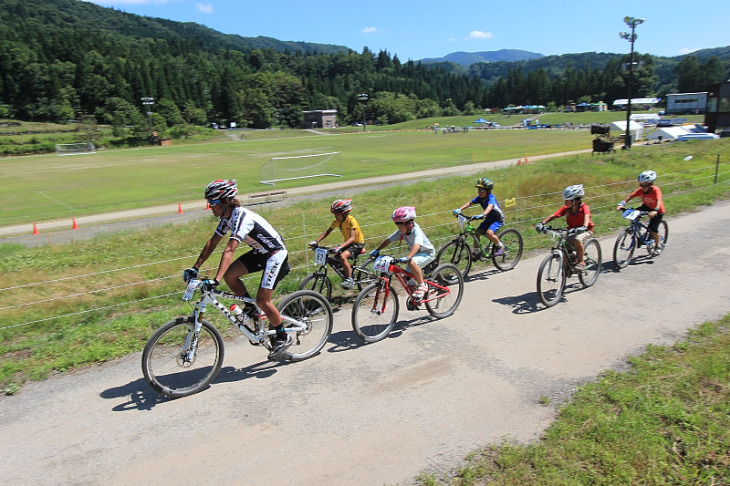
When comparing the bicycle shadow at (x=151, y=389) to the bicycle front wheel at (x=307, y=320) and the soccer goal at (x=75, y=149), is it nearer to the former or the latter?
the bicycle front wheel at (x=307, y=320)

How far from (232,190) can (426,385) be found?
3.35 meters

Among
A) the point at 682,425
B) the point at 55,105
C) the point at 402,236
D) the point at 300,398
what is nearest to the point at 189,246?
the point at 402,236

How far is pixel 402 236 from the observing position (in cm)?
812

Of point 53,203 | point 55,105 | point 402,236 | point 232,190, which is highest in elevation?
point 55,105

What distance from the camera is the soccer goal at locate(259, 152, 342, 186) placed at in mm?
38094

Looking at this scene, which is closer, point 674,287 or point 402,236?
point 402,236

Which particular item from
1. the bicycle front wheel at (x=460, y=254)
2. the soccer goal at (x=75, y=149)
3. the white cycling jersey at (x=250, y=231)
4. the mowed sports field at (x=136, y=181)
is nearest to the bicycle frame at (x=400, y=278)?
the white cycling jersey at (x=250, y=231)

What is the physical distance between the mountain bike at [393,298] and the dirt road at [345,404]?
0.21 metres

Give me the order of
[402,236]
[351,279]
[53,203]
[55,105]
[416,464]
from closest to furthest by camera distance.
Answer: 1. [416,464]
2. [402,236]
3. [351,279]
4. [53,203]
5. [55,105]

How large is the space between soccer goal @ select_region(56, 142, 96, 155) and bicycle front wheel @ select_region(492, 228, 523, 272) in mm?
93371

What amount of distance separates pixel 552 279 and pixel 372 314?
3.53m

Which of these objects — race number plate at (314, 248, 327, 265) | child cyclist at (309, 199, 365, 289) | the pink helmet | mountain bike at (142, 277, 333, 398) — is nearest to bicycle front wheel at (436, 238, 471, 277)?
child cyclist at (309, 199, 365, 289)

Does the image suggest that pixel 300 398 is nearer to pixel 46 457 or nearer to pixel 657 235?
pixel 46 457

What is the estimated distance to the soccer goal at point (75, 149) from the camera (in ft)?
288
